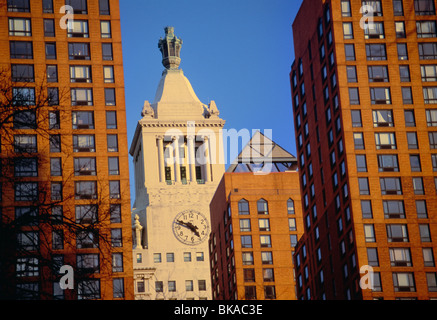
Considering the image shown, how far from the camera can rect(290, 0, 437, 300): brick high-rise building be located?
108375mm

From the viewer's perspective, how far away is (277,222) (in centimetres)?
15450

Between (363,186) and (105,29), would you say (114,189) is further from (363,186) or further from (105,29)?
(363,186)

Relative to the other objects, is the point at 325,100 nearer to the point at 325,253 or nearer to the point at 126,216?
the point at 325,253

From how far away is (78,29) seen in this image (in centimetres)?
11906

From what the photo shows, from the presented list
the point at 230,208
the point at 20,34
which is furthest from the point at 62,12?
the point at 230,208

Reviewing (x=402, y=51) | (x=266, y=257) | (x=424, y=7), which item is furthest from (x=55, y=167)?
(x=266, y=257)

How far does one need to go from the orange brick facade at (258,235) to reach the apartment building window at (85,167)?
39773 mm

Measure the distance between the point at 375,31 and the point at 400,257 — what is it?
25.8 m

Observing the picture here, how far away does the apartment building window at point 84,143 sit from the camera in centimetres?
11362

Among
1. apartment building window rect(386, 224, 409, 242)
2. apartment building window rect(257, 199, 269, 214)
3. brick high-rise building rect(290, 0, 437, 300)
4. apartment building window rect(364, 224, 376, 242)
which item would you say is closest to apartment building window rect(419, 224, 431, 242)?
brick high-rise building rect(290, 0, 437, 300)

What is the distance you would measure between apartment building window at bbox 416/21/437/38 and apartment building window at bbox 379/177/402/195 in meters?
17.3

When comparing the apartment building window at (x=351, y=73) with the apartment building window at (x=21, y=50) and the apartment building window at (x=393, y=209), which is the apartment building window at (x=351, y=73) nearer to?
the apartment building window at (x=393, y=209)
